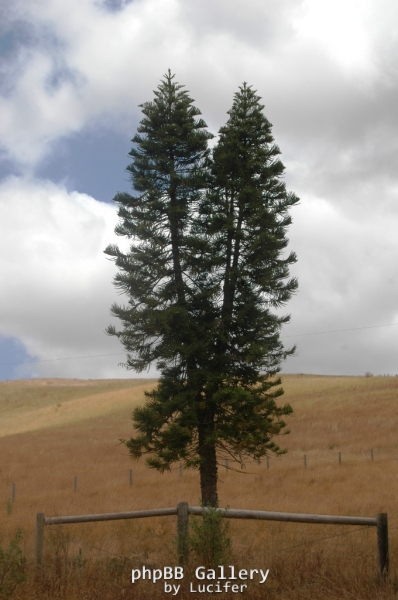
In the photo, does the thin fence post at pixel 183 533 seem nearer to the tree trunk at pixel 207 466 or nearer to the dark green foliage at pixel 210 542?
the dark green foliage at pixel 210 542

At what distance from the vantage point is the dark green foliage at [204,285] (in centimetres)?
1841

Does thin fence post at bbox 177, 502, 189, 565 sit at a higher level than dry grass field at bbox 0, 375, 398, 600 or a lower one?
higher

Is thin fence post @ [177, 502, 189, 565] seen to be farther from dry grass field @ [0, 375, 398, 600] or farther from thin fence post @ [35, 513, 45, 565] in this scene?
thin fence post @ [35, 513, 45, 565]

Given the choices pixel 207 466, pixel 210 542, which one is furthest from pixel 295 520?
pixel 207 466

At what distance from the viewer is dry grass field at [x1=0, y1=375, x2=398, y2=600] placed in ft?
27.4

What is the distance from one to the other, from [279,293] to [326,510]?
719cm

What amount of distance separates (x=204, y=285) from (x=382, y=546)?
11.9 metres

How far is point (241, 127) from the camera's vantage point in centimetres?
2125

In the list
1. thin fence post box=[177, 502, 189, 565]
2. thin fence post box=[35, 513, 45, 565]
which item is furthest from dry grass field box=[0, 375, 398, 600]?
thin fence post box=[177, 502, 189, 565]

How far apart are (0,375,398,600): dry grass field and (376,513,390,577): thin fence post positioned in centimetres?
16

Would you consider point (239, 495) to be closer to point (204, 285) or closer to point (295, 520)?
point (204, 285)

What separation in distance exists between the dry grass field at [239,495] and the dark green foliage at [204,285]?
117 inches

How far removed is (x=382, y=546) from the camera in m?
8.76

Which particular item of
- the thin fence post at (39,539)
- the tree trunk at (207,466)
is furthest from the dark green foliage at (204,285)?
the thin fence post at (39,539)
